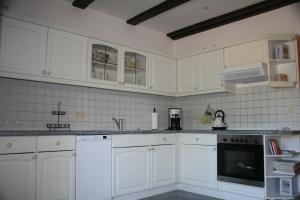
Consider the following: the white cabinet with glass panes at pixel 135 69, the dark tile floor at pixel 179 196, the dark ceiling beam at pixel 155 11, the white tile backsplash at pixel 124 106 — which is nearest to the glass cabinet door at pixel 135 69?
the white cabinet with glass panes at pixel 135 69

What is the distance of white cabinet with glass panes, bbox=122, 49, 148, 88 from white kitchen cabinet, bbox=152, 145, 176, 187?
980 millimetres

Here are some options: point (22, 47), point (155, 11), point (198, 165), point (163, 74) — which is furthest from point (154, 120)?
point (22, 47)

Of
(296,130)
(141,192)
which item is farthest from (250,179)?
(141,192)

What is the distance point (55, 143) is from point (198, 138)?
1.90 metres

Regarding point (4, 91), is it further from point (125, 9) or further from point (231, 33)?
point (231, 33)

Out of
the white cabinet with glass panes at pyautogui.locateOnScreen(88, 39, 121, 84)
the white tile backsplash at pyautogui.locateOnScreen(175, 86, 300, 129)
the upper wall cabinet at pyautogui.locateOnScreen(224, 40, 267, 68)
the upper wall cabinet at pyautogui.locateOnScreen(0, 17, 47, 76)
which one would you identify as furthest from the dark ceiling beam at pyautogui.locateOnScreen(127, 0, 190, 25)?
the white tile backsplash at pyautogui.locateOnScreen(175, 86, 300, 129)

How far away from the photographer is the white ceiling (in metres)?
3.46

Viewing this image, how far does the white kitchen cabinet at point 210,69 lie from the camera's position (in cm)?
379

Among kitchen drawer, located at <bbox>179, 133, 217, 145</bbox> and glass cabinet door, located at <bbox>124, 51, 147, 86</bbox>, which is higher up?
glass cabinet door, located at <bbox>124, 51, 147, 86</bbox>

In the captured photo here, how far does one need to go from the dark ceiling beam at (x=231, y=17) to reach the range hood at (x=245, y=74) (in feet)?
2.69

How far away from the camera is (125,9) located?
144 inches

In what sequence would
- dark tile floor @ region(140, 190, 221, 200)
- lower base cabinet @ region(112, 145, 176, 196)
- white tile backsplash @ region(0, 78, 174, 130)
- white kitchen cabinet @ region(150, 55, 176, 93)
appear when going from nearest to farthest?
1. white tile backsplash @ region(0, 78, 174, 130)
2. lower base cabinet @ region(112, 145, 176, 196)
3. dark tile floor @ region(140, 190, 221, 200)
4. white kitchen cabinet @ region(150, 55, 176, 93)

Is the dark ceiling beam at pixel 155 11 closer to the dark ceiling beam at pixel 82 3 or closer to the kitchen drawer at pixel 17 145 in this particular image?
the dark ceiling beam at pixel 82 3

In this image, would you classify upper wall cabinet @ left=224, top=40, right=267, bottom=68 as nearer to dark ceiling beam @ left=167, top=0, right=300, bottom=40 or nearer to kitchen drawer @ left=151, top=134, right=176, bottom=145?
dark ceiling beam @ left=167, top=0, right=300, bottom=40
